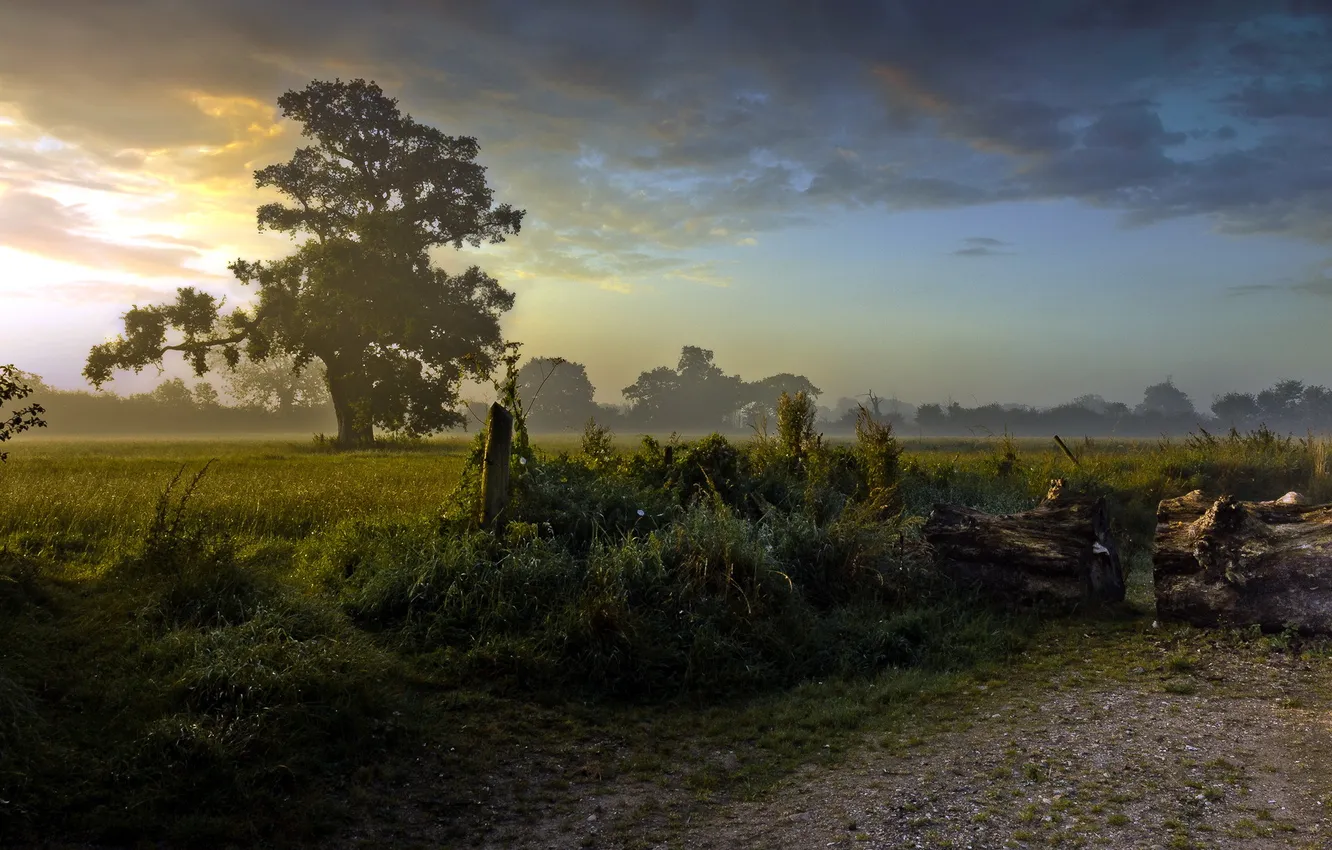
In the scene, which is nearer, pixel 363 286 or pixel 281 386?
A: pixel 363 286

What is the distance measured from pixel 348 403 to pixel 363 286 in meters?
4.66

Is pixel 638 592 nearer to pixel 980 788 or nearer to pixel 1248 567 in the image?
pixel 980 788

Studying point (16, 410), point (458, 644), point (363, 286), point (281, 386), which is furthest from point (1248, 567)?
point (281, 386)

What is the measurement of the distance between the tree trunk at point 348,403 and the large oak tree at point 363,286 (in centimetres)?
7

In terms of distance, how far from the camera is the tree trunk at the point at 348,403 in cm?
3544

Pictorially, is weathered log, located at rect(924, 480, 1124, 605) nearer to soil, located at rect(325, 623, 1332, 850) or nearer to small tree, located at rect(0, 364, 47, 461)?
soil, located at rect(325, 623, 1332, 850)

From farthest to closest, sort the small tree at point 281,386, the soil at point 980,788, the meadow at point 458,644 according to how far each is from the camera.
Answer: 1. the small tree at point 281,386
2. the meadow at point 458,644
3. the soil at point 980,788

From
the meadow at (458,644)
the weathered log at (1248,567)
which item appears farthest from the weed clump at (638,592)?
the weathered log at (1248,567)

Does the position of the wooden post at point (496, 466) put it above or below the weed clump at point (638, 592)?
above

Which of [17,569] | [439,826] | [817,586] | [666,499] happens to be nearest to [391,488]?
[666,499]

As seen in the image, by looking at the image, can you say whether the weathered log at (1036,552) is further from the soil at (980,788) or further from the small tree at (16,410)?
the small tree at (16,410)

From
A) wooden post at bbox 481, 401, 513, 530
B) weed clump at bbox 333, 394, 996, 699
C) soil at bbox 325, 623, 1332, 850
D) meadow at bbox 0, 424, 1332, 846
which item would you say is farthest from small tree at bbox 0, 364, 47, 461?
soil at bbox 325, 623, 1332, 850

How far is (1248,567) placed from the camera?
8.60 meters

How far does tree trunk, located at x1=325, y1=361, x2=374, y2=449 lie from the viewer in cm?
3544
